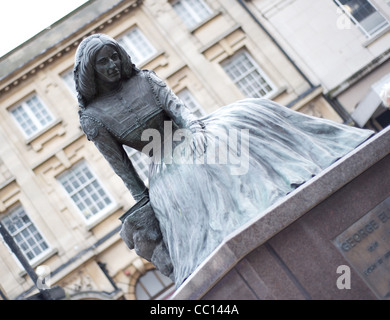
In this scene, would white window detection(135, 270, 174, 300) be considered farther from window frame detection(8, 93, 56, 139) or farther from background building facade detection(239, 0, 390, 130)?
background building facade detection(239, 0, 390, 130)

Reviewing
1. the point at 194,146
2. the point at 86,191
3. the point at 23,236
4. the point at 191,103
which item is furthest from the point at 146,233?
the point at 23,236

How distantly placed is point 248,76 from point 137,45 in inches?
178

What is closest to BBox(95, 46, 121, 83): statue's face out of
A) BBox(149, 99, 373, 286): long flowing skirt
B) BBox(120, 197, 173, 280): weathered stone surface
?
BBox(149, 99, 373, 286): long flowing skirt

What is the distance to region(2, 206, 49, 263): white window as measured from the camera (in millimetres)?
19719

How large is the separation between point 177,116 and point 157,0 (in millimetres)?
17135

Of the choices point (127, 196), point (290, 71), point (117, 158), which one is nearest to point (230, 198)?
point (117, 158)

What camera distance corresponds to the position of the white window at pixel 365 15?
66.4 feet

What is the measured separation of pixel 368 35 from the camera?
66.0 ft

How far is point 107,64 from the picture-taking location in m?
4.94

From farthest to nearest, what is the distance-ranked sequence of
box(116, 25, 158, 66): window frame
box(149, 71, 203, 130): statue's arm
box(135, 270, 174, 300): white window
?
box(116, 25, 158, 66): window frame
box(135, 270, 174, 300): white window
box(149, 71, 203, 130): statue's arm

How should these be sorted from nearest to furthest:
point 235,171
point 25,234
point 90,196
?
1. point 235,171
2. point 90,196
3. point 25,234

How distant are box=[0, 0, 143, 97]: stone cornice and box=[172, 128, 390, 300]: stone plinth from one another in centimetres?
1780

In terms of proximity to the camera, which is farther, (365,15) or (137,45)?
(137,45)

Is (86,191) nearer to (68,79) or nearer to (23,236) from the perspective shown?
(23,236)
